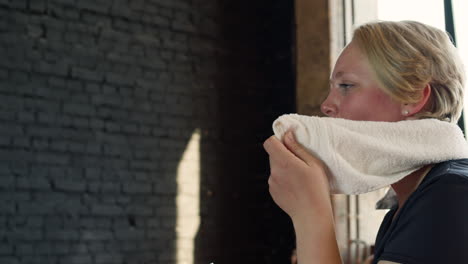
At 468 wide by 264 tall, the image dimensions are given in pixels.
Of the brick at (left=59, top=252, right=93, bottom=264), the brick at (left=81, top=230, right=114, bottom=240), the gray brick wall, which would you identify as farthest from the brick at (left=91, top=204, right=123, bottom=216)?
the brick at (left=59, top=252, right=93, bottom=264)

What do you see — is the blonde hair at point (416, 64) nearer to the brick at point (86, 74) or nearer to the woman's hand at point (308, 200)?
the woman's hand at point (308, 200)

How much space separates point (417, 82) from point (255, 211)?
417 centimetres

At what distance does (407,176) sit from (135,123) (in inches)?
148

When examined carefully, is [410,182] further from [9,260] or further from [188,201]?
[188,201]

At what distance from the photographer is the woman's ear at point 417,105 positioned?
1.05m

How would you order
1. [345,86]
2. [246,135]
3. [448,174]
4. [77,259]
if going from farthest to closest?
[246,135] → [77,259] → [345,86] → [448,174]

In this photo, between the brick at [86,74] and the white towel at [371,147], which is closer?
the white towel at [371,147]

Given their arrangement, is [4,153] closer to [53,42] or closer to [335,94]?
[53,42]

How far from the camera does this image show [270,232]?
514 cm

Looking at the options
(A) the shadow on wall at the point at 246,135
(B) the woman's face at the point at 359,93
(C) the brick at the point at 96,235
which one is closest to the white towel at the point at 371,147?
(B) the woman's face at the point at 359,93

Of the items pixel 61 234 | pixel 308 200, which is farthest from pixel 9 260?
pixel 308 200

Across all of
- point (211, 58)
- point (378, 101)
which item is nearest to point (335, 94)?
point (378, 101)

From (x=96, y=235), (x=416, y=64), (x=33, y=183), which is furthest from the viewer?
(x=96, y=235)

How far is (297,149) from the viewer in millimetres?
971
